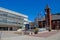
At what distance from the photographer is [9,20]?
102 m

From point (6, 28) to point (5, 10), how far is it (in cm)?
1216

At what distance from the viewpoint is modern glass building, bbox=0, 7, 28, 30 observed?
94881mm

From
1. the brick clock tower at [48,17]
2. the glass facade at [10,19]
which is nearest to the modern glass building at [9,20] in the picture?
the glass facade at [10,19]

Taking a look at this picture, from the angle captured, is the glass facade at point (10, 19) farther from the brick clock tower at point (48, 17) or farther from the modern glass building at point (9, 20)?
the brick clock tower at point (48, 17)

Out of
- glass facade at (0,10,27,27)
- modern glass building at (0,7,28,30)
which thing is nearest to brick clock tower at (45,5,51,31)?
modern glass building at (0,7,28,30)

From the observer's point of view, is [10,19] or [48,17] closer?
[48,17]

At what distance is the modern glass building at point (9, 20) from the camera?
94.9 metres

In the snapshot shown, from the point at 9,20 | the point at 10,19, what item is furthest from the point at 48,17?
the point at 10,19

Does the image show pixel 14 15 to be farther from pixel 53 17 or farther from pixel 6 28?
pixel 53 17

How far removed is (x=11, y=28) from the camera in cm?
10488

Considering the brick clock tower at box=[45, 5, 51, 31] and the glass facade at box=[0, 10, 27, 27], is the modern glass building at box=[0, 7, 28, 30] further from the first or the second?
the brick clock tower at box=[45, 5, 51, 31]

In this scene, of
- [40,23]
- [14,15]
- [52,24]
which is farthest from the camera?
[14,15]

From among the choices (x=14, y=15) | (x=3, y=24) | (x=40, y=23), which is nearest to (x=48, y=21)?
(x=40, y=23)

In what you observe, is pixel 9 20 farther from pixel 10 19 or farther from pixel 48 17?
pixel 48 17
